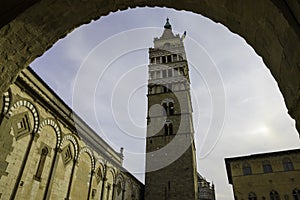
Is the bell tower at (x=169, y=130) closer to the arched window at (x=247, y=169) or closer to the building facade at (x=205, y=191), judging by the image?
the arched window at (x=247, y=169)

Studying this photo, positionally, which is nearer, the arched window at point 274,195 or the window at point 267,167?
the arched window at point 274,195

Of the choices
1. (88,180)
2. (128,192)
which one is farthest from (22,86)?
(128,192)

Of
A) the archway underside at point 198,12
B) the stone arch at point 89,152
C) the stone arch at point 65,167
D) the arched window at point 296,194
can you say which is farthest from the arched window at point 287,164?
the archway underside at point 198,12

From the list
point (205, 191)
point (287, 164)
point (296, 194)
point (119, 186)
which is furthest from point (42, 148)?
point (205, 191)

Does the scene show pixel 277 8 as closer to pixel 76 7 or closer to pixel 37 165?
pixel 76 7

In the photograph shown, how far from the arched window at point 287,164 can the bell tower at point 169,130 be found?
8.75 meters

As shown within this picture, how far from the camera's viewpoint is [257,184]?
20750mm

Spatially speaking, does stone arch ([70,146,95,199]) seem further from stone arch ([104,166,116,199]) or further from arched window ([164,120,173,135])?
arched window ([164,120,173,135])

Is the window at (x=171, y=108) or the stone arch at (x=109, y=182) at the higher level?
the window at (x=171, y=108)

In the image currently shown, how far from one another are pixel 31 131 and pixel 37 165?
5.76 feet

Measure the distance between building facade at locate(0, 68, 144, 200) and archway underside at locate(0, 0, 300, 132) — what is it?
175 inches

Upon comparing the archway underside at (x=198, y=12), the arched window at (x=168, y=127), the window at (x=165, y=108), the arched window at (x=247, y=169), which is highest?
the window at (x=165, y=108)

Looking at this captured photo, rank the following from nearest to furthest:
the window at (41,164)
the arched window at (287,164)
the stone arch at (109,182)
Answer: the window at (41,164) < the stone arch at (109,182) < the arched window at (287,164)

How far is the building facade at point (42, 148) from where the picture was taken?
8.55 m
